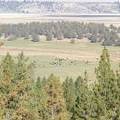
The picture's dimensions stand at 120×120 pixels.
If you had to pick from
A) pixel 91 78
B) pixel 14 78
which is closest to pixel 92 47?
pixel 91 78

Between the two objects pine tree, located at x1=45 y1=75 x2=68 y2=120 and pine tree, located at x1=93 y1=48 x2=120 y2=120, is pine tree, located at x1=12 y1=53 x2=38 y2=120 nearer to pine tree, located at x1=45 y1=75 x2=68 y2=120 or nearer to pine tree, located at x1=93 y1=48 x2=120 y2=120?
pine tree, located at x1=45 y1=75 x2=68 y2=120

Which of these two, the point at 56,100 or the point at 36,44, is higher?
the point at 56,100

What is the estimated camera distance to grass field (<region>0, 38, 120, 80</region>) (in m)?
105

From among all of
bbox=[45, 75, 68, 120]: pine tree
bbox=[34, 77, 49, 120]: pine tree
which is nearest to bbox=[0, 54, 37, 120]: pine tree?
bbox=[34, 77, 49, 120]: pine tree

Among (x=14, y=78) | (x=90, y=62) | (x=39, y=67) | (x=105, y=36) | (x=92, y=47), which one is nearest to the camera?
(x=14, y=78)

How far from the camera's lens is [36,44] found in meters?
161

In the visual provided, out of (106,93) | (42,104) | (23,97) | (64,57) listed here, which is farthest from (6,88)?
(64,57)

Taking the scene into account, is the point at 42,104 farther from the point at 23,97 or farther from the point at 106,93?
the point at 106,93

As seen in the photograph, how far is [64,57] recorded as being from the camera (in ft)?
433

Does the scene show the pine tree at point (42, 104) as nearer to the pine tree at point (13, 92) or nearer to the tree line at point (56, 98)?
the tree line at point (56, 98)

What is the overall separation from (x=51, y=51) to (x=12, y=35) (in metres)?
56.5

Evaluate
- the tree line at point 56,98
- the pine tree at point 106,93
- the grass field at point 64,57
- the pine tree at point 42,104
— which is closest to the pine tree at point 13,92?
the tree line at point 56,98

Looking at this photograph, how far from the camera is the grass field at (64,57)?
105238 mm

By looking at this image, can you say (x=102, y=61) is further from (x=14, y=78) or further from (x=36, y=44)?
(x=36, y=44)
